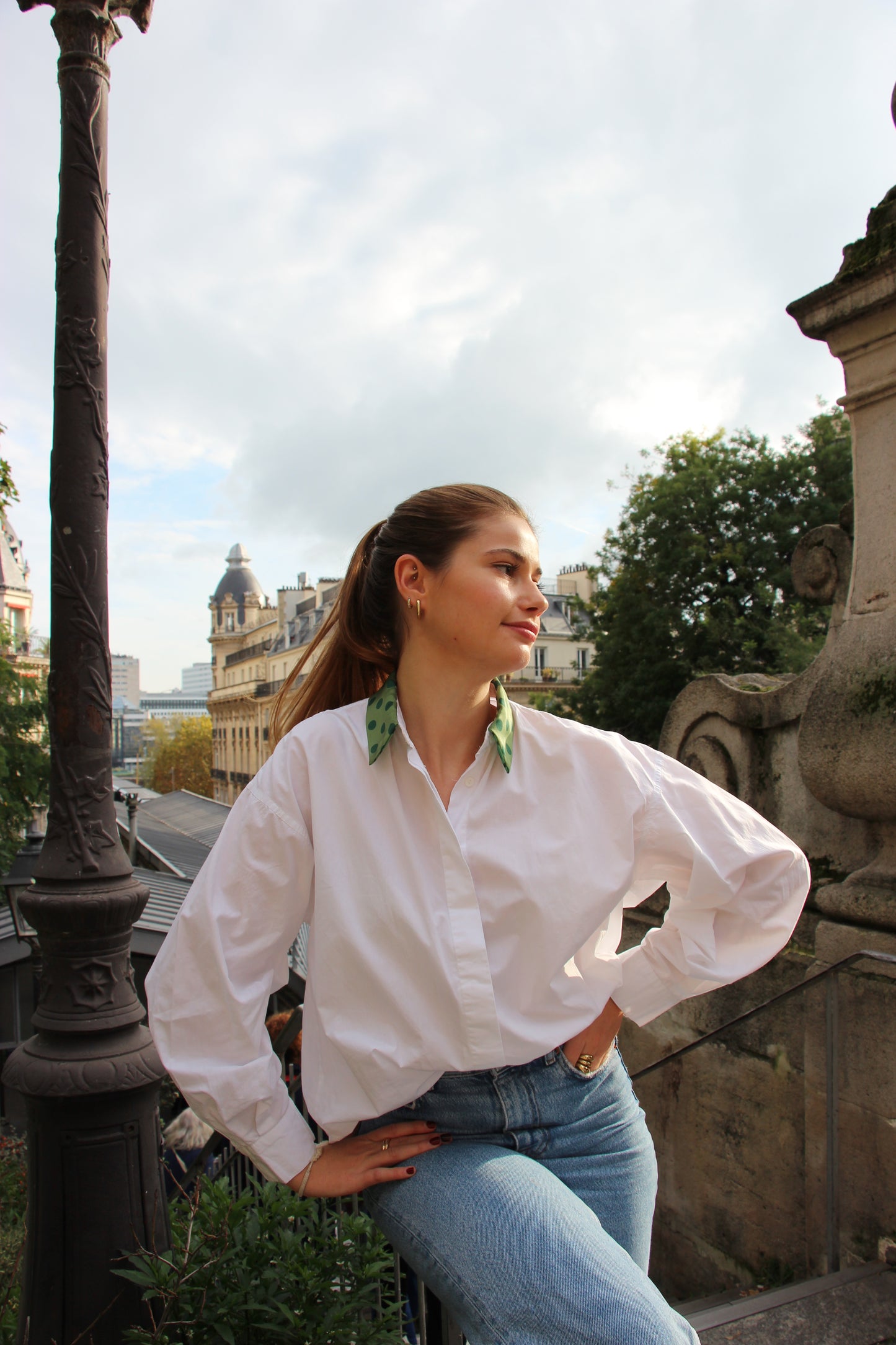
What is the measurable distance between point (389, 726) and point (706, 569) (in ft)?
83.3

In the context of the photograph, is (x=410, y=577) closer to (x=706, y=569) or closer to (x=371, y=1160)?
(x=371, y=1160)

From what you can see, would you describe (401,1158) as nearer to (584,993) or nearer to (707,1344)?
(584,993)

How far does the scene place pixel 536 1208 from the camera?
150 centimetres

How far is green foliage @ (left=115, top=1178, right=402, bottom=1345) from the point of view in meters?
2.04

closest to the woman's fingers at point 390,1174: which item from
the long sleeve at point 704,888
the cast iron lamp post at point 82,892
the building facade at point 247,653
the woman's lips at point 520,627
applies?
the long sleeve at point 704,888

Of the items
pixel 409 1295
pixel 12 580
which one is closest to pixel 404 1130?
pixel 409 1295

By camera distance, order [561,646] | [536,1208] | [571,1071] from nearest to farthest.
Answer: [536,1208] < [571,1071] < [561,646]

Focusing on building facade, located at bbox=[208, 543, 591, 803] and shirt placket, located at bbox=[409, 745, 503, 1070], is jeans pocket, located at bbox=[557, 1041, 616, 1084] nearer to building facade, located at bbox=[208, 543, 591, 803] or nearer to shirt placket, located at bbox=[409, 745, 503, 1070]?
shirt placket, located at bbox=[409, 745, 503, 1070]

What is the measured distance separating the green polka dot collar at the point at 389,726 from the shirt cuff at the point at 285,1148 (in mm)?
599

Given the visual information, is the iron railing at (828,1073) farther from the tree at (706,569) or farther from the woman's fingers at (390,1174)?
the tree at (706,569)

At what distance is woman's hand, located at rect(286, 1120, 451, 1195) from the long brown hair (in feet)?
2.45

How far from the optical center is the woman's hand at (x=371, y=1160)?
1632 mm

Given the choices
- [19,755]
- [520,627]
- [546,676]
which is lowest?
[19,755]

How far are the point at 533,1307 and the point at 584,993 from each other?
48cm
